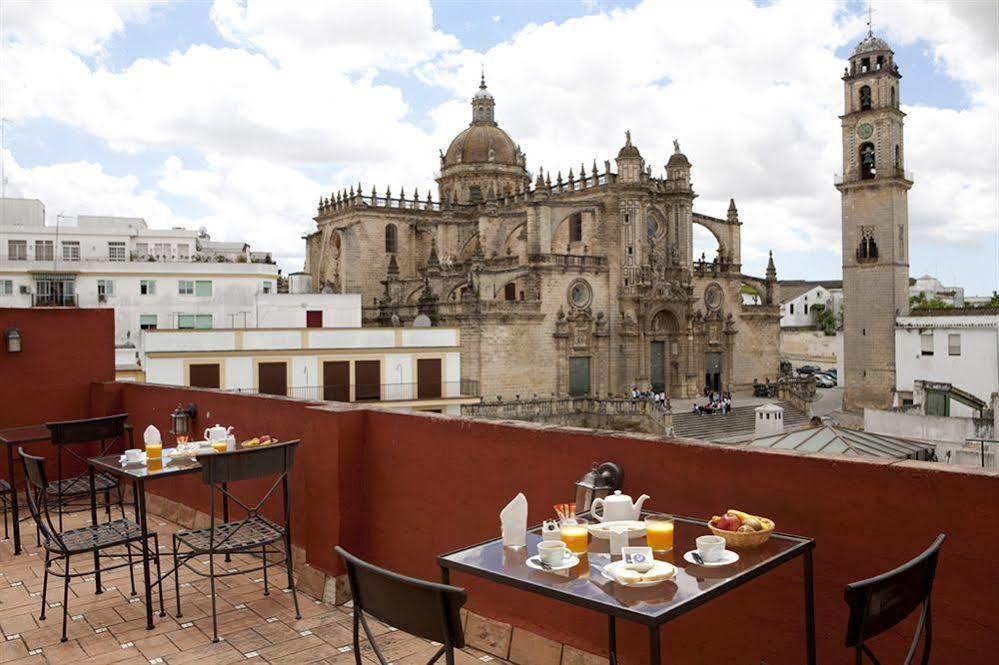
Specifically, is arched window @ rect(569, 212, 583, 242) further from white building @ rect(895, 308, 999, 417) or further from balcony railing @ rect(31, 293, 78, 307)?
balcony railing @ rect(31, 293, 78, 307)

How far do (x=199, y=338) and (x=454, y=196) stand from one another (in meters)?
24.3

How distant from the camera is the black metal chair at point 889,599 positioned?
2.75 m

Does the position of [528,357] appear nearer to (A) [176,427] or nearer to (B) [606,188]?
(B) [606,188]

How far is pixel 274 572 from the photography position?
6.68m

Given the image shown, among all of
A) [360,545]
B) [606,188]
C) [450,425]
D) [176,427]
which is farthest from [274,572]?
[606,188]

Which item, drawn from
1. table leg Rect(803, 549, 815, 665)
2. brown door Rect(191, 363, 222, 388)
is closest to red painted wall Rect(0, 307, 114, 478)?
table leg Rect(803, 549, 815, 665)

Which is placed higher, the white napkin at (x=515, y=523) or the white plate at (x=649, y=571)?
the white napkin at (x=515, y=523)

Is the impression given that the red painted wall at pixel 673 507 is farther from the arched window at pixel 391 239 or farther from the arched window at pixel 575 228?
the arched window at pixel 391 239

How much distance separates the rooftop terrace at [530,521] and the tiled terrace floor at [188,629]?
18 mm

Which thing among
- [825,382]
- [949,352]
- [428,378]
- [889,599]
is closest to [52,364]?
[889,599]

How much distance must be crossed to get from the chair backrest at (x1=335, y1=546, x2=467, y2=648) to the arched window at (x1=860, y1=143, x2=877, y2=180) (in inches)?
1592

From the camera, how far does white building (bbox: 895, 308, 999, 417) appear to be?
106 ft

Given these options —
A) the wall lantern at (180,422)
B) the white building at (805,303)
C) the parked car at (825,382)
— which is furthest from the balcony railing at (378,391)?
the white building at (805,303)

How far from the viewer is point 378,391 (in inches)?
1134
